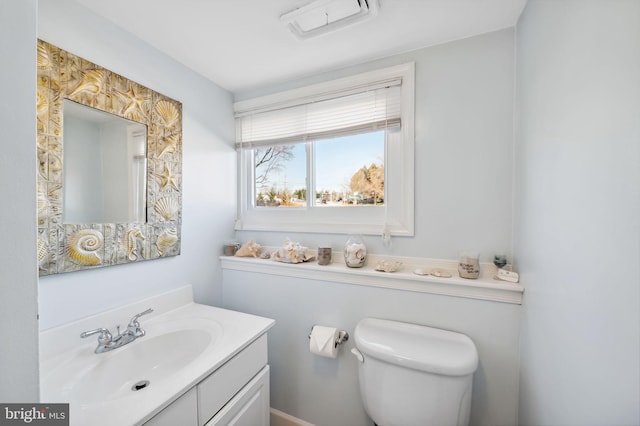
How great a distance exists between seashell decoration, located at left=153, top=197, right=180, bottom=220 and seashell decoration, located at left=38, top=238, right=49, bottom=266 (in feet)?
1.39

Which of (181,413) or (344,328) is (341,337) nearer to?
(344,328)

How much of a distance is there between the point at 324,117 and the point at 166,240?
1150 mm

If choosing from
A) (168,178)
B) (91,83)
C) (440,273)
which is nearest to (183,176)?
(168,178)

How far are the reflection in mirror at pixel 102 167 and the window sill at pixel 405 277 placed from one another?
682 millimetres

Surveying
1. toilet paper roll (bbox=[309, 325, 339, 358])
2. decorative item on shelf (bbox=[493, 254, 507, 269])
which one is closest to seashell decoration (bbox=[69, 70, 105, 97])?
toilet paper roll (bbox=[309, 325, 339, 358])

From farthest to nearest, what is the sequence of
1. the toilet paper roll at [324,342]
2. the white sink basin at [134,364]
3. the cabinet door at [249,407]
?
the toilet paper roll at [324,342] → the cabinet door at [249,407] → the white sink basin at [134,364]

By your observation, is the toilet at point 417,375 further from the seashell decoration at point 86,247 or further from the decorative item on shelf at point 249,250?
the seashell decoration at point 86,247

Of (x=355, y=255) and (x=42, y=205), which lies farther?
(x=355, y=255)

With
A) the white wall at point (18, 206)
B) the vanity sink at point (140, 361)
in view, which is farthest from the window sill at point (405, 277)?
the white wall at point (18, 206)

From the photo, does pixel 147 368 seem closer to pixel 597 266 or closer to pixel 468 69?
pixel 597 266

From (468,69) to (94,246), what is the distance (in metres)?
1.89

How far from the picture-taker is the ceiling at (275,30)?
3.26 ft

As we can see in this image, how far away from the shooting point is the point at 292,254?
1.43 m

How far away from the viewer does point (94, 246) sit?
1010 mm
